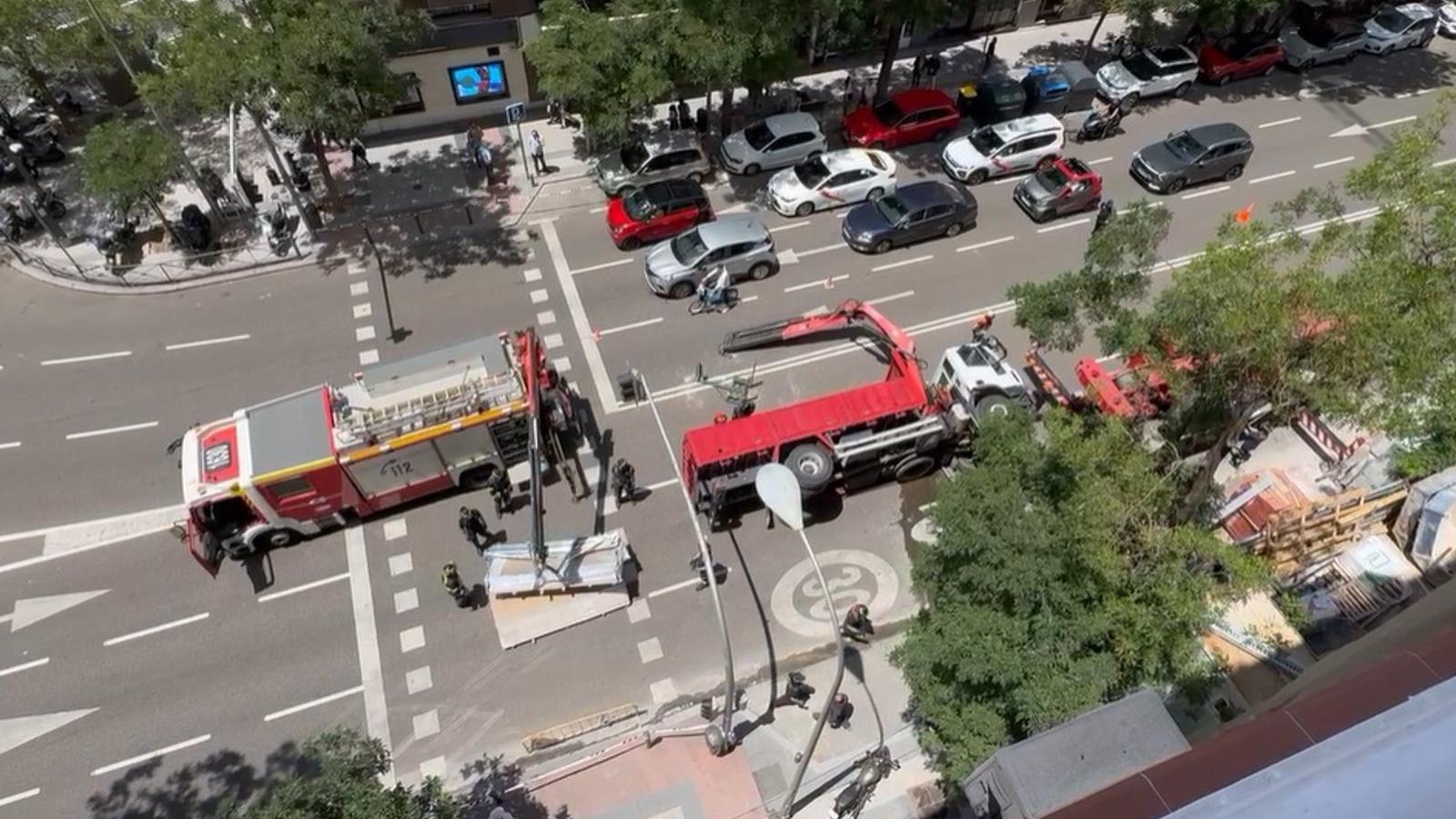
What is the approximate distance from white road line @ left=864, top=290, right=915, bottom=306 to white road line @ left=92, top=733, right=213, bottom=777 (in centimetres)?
1983

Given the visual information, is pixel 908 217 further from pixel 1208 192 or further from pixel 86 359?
pixel 86 359

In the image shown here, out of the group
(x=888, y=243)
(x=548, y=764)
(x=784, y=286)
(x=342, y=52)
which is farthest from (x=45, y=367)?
(x=888, y=243)

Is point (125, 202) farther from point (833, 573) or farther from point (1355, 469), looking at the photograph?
point (1355, 469)

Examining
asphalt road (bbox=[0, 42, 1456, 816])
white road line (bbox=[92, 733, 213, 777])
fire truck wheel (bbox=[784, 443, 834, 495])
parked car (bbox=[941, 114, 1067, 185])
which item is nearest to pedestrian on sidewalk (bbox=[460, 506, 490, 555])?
asphalt road (bbox=[0, 42, 1456, 816])

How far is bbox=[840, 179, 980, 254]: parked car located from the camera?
25.1 metres

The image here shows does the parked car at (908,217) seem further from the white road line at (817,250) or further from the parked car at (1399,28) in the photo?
the parked car at (1399,28)

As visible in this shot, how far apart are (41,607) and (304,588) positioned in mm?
5751

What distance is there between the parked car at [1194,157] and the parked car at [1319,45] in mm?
8899

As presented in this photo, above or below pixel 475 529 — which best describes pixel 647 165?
above

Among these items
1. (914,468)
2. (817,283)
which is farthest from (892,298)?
(914,468)

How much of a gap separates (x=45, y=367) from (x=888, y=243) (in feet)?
81.9

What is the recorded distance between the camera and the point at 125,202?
73.8 ft

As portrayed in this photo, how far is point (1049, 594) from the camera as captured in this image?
1254cm

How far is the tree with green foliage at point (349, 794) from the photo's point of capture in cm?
1002
